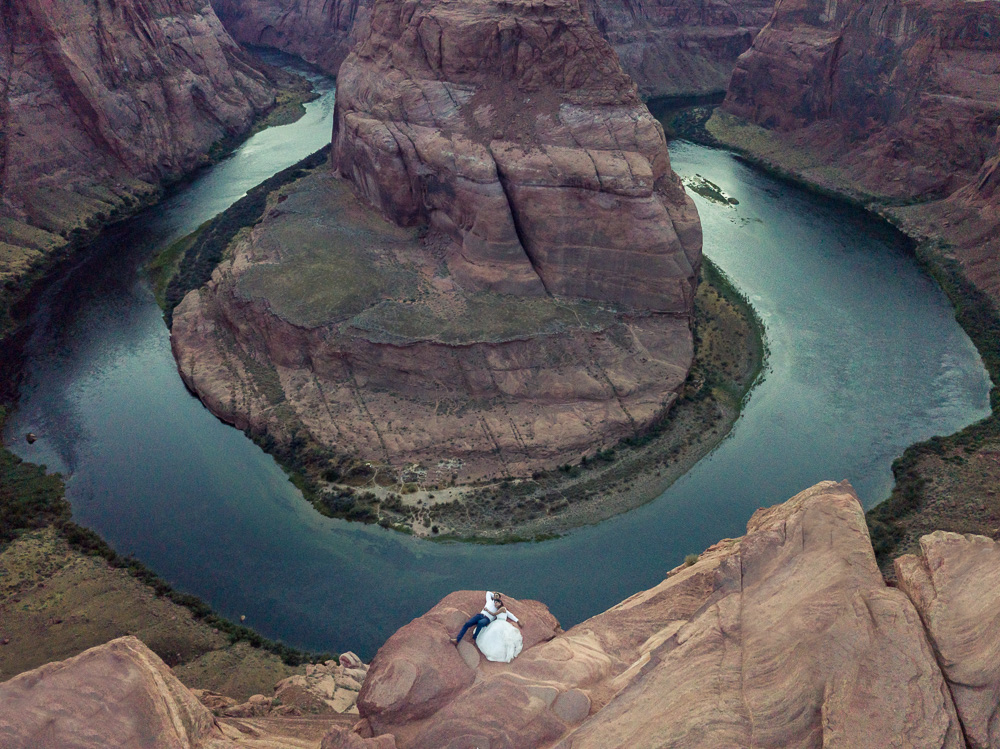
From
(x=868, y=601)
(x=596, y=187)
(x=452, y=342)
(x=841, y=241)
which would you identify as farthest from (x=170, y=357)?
(x=841, y=241)

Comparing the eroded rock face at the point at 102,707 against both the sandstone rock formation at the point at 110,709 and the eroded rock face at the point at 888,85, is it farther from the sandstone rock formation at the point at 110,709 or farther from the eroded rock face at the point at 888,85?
the eroded rock face at the point at 888,85

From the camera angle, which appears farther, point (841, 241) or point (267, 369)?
point (841, 241)

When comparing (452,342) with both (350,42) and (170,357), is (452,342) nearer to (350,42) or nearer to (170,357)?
(170,357)

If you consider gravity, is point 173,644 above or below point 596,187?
below

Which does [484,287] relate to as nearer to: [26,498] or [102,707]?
[26,498]

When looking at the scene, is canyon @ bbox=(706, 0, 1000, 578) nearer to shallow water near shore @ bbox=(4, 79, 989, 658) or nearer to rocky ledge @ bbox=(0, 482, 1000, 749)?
shallow water near shore @ bbox=(4, 79, 989, 658)

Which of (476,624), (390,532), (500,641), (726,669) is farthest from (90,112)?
(726,669)
